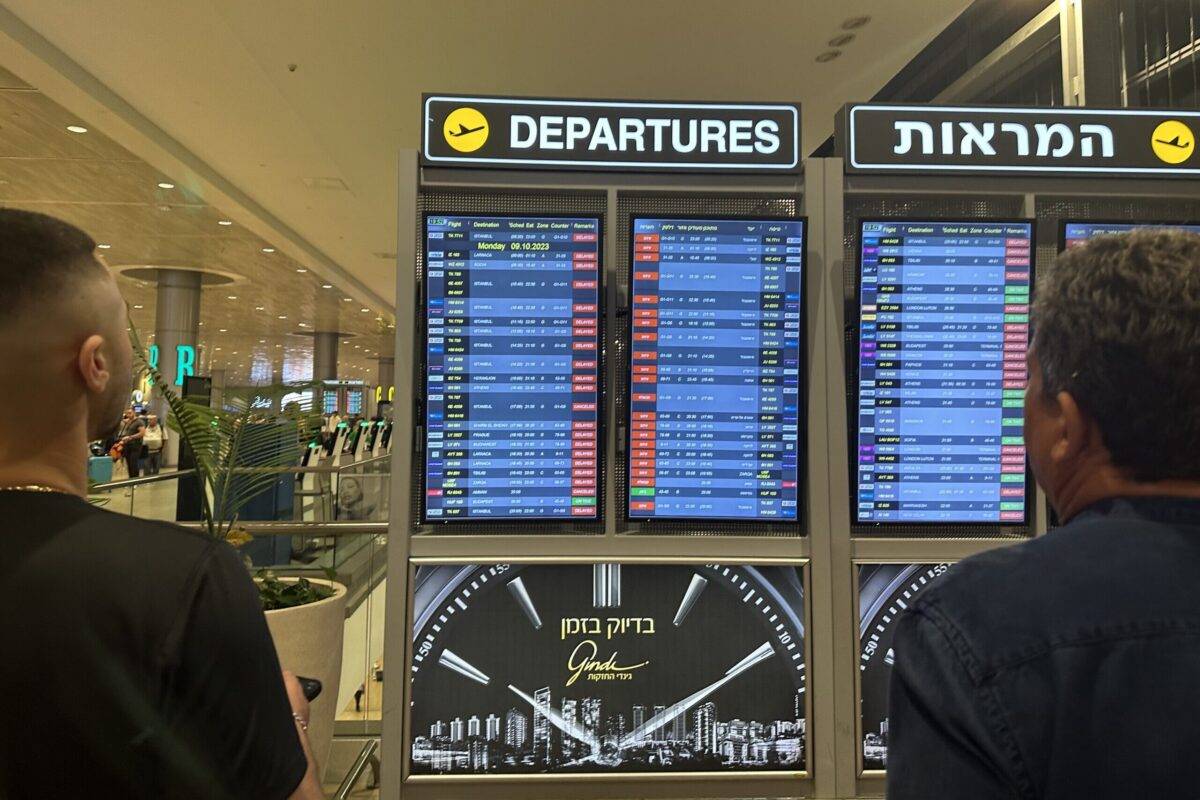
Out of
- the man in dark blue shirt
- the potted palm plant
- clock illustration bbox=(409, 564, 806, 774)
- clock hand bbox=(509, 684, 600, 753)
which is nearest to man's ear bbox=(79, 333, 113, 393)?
the man in dark blue shirt

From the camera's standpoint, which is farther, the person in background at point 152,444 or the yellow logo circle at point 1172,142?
the person in background at point 152,444

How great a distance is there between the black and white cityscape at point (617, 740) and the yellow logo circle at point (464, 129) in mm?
1772

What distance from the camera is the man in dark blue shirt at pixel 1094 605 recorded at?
66cm

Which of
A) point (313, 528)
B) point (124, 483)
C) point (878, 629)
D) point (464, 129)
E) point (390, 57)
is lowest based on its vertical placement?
point (878, 629)

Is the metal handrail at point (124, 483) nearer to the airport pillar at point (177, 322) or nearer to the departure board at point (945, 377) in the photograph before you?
the departure board at point (945, 377)

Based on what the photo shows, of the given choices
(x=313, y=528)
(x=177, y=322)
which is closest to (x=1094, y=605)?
(x=313, y=528)

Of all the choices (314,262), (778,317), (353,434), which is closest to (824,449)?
(778,317)

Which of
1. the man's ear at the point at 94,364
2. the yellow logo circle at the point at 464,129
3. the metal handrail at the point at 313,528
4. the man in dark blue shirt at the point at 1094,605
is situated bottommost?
the metal handrail at the point at 313,528

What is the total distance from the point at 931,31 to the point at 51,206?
11.9 meters

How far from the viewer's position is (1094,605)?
680mm

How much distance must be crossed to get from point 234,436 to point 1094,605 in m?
2.93

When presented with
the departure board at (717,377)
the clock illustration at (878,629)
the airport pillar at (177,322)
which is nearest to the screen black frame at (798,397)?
the departure board at (717,377)

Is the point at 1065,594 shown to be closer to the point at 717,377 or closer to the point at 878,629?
the point at 717,377

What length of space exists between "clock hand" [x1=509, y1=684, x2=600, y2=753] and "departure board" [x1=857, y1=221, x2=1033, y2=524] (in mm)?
1146
